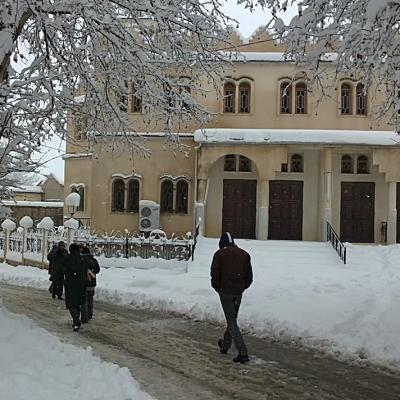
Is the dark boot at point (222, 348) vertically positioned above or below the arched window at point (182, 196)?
below

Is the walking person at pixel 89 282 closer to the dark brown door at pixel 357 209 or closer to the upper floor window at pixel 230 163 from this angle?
the upper floor window at pixel 230 163

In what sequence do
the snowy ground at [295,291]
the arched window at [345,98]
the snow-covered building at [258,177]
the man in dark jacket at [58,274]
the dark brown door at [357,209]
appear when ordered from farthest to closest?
the dark brown door at [357,209] < the arched window at [345,98] < the snow-covered building at [258,177] < the man in dark jacket at [58,274] < the snowy ground at [295,291]

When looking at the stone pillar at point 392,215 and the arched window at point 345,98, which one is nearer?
the stone pillar at point 392,215

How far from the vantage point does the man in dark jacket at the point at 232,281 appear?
28.8 feet

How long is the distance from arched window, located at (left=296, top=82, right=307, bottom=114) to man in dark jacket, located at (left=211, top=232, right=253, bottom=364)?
57.8 feet

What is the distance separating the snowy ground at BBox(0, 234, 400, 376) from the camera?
10.6 m

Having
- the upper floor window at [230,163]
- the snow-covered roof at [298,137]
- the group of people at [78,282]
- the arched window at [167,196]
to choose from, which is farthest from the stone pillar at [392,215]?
the group of people at [78,282]

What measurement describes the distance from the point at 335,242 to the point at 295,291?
8.03m

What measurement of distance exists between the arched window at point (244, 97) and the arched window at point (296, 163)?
2.78m

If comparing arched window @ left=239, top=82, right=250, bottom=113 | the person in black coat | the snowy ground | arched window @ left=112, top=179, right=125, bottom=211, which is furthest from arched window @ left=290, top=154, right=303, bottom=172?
the person in black coat

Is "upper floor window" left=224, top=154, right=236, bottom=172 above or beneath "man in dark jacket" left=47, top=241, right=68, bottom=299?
above

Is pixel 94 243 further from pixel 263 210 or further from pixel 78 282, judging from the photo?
pixel 78 282

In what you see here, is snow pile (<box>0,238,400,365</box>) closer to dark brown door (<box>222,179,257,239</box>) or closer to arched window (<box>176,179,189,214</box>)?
dark brown door (<box>222,179,257,239</box>)

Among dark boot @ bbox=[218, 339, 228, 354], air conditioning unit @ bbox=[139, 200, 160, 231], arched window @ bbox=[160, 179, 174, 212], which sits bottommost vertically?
dark boot @ bbox=[218, 339, 228, 354]
